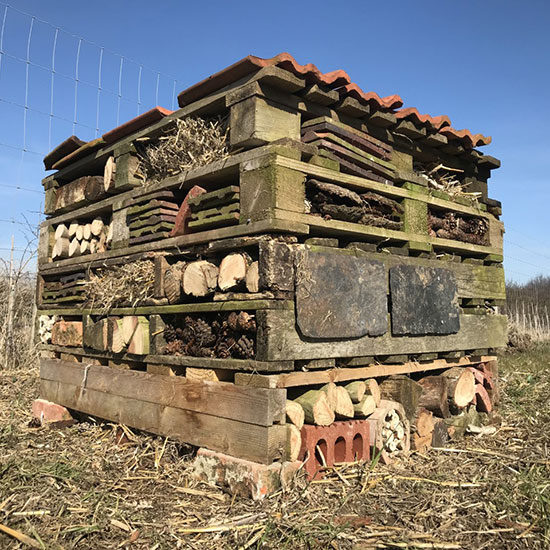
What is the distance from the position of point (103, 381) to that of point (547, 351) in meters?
12.1

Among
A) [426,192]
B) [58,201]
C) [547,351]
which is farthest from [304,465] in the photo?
[547,351]

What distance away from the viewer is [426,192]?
5820mm

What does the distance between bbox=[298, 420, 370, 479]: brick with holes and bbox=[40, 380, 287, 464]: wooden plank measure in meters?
0.32

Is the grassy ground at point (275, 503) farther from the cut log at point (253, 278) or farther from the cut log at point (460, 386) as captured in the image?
the cut log at point (253, 278)

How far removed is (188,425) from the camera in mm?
4668

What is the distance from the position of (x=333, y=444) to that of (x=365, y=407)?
0.46 m

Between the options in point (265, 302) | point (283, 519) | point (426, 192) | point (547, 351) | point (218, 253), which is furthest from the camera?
point (547, 351)

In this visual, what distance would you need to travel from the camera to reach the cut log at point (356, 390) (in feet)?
15.3

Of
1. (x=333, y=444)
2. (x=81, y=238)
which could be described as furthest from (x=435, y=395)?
(x=81, y=238)

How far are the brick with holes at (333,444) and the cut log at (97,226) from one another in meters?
3.56

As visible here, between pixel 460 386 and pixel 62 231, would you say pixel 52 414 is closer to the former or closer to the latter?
pixel 62 231

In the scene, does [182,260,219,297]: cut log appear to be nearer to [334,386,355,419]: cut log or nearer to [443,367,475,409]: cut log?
[334,386,355,419]: cut log

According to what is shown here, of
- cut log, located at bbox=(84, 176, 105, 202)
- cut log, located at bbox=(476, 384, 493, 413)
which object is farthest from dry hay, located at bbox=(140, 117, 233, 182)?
cut log, located at bbox=(476, 384, 493, 413)

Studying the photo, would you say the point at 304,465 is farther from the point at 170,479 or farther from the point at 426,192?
the point at 426,192
